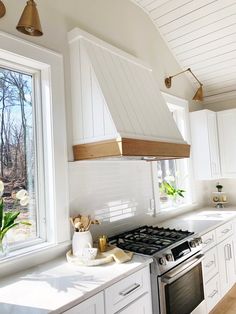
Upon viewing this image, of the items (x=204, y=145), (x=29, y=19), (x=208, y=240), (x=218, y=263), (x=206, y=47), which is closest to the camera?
(x=29, y=19)

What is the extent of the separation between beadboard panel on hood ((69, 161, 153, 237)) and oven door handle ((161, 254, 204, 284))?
2.11 ft

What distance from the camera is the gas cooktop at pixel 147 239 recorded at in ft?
6.48

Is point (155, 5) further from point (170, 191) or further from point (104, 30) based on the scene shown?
point (170, 191)

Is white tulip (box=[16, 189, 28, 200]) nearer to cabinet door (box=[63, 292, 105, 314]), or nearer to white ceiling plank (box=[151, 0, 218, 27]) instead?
cabinet door (box=[63, 292, 105, 314])

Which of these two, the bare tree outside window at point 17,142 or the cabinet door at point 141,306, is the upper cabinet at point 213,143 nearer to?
the cabinet door at point 141,306

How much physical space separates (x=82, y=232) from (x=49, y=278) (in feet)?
1.29

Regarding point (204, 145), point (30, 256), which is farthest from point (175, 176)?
point (30, 256)

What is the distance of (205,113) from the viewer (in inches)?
145

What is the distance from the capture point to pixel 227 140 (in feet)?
12.5

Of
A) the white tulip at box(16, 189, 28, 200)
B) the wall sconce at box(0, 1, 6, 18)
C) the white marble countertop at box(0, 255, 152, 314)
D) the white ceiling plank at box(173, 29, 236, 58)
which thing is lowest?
the white marble countertop at box(0, 255, 152, 314)

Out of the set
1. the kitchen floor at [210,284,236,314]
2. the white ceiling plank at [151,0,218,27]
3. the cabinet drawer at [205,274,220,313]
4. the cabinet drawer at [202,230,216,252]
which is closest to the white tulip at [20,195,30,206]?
the cabinet drawer at [202,230,216,252]

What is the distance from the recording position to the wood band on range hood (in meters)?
1.82

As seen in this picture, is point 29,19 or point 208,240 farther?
point 208,240

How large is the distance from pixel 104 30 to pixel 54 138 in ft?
4.02
